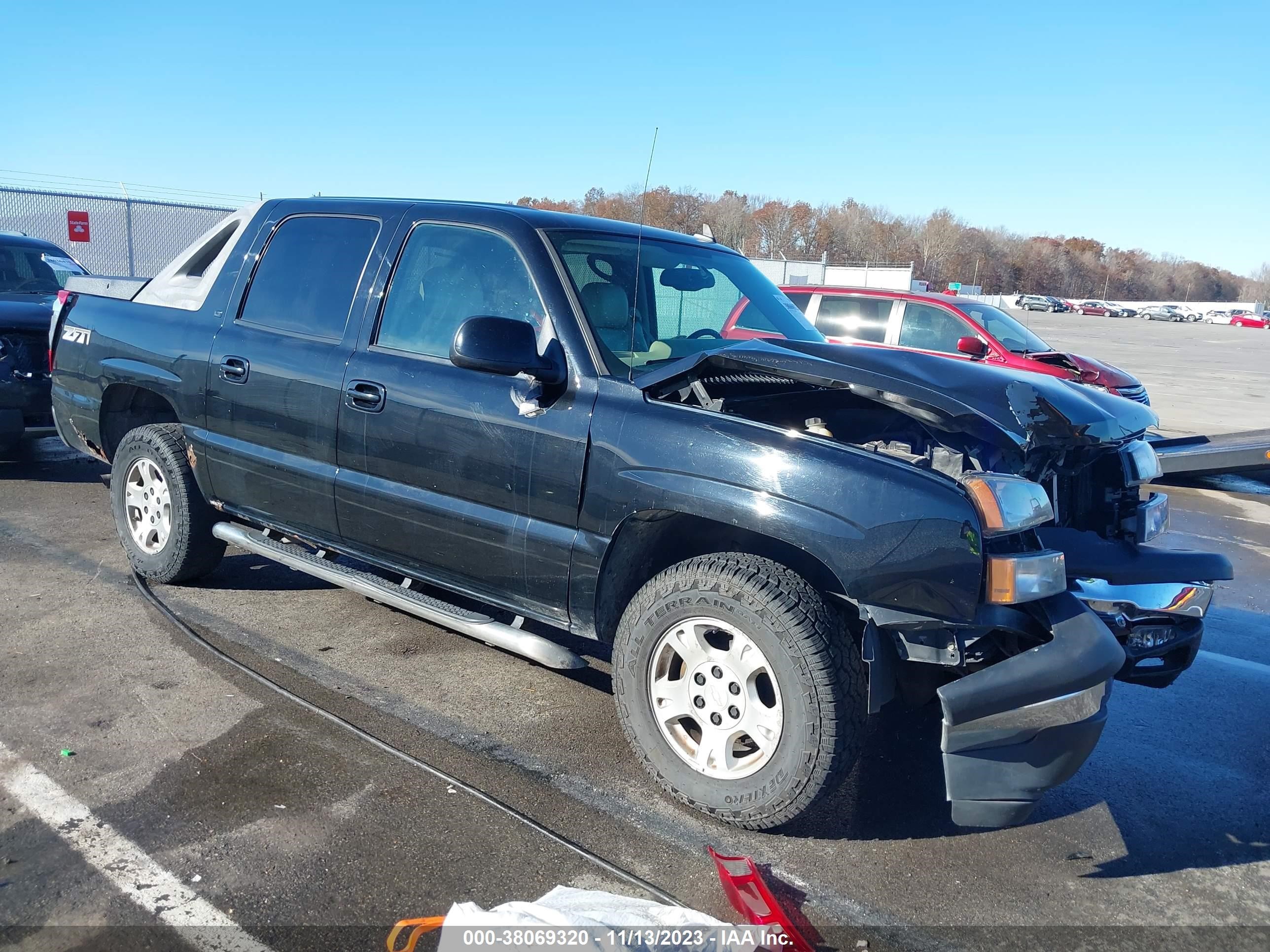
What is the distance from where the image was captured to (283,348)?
14.4ft

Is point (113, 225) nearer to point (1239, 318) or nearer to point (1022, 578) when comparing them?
point (1022, 578)

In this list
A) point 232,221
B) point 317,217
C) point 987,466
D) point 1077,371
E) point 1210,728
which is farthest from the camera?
point 1077,371

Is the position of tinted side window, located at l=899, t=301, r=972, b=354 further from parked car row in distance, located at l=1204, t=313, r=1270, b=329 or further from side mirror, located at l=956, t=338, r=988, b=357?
parked car row in distance, located at l=1204, t=313, r=1270, b=329

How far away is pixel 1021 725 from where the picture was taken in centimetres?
281

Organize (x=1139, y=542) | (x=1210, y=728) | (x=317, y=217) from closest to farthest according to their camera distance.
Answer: (x=1139, y=542)
(x=1210, y=728)
(x=317, y=217)

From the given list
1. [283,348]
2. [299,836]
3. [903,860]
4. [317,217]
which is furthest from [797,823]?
[317,217]

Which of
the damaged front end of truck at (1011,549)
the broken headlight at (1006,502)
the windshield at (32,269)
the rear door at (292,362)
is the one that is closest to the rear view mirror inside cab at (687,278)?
the damaged front end of truck at (1011,549)

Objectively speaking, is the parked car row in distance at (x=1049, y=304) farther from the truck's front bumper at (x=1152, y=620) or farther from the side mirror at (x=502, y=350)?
the side mirror at (x=502, y=350)

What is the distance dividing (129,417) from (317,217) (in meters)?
1.79

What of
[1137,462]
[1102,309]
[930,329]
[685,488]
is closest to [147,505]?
[685,488]

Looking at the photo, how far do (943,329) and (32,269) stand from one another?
8838mm

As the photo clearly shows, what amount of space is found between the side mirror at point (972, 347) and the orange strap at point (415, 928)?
834 centimetres

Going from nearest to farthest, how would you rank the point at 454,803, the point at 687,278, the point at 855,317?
the point at 454,803, the point at 687,278, the point at 855,317

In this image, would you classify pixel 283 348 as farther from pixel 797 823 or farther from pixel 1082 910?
pixel 1082 910
